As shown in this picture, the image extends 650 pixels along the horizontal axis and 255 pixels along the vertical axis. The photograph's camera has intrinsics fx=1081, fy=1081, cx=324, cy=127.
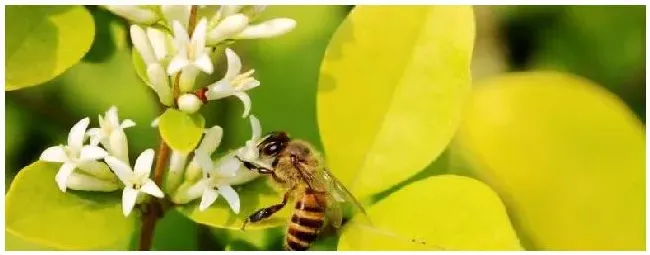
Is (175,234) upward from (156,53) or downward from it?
downward

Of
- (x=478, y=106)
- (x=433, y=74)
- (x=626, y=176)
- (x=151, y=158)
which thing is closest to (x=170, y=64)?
(x=151, y=158)

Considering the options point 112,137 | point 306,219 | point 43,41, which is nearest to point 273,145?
point 306,219

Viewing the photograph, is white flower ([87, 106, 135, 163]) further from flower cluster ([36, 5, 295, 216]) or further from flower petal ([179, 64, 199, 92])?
flower petal ([179, 64, 199, 92])

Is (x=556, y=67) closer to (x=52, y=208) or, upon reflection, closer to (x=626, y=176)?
(x=626, y=176)

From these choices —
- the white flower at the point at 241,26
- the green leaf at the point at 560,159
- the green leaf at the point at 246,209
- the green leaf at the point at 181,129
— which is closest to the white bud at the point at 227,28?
the white flower at the point at 241,26

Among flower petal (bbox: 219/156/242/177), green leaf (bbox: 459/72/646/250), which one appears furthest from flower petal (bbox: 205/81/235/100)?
green leaf (bbox: 459/72/646/250)

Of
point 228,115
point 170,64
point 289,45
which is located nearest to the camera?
point 170,64

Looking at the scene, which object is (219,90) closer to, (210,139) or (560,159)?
(210,139)
